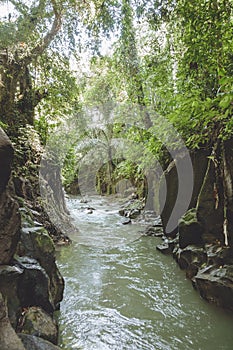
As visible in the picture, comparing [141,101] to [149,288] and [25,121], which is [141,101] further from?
[149,288]

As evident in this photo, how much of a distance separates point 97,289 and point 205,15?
536 centimetres

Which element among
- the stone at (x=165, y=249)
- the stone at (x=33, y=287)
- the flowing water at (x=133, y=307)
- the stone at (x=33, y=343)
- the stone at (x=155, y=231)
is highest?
the stone at (x=33, y=287)

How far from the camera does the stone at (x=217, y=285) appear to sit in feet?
11.8

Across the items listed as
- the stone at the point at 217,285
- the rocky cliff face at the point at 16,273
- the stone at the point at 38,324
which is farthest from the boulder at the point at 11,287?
the stone at the point at 217,285

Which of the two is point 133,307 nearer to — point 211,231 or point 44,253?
point 44,253

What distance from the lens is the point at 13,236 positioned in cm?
295

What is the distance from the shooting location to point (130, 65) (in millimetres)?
9922

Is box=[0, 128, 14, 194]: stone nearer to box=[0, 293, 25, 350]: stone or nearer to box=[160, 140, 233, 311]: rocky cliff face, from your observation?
box=[0, 293, 25, 350]: stone

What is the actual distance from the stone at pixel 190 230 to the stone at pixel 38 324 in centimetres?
338

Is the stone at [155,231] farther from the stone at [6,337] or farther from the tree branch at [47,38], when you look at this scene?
the tree branch at [47,38]

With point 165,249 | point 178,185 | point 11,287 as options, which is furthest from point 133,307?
point 178,185

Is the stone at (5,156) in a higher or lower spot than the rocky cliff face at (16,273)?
higher

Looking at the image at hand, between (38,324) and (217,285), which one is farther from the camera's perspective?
(217,285)

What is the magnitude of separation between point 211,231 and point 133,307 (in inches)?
86.5
